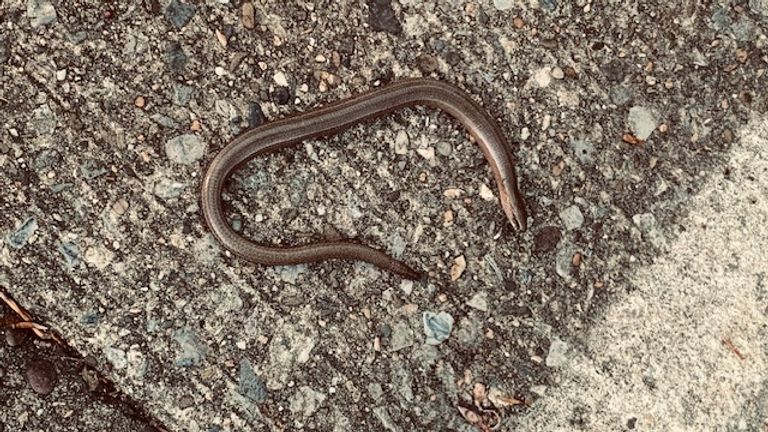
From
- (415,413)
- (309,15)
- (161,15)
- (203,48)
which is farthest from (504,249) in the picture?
(161,15)

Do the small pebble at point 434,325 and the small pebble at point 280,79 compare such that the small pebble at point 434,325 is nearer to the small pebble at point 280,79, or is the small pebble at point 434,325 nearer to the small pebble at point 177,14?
the small pebble at point 280,79

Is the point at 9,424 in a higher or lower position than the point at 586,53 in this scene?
lower

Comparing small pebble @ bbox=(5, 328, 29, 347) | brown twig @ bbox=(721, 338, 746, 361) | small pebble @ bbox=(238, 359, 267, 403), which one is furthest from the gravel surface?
brown twig @ bbox=(721, 338, 746, 361)

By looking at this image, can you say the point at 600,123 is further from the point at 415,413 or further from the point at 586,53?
the point at 415,413

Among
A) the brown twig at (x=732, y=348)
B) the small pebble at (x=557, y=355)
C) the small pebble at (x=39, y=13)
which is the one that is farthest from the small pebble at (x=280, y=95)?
the brown twig at (x=732, y=348)

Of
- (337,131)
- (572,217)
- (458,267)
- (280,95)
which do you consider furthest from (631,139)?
(280,95)
